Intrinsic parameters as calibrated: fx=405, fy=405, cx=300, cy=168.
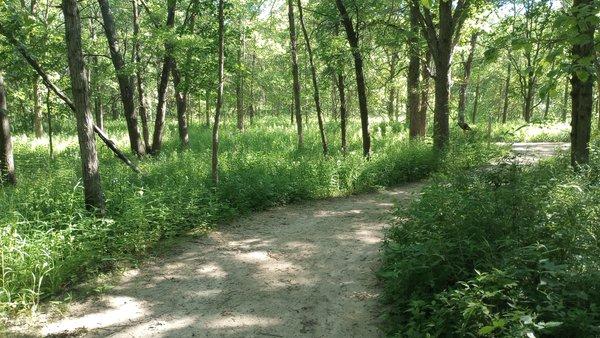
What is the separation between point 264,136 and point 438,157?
916 centimetres

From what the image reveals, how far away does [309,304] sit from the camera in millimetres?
4773

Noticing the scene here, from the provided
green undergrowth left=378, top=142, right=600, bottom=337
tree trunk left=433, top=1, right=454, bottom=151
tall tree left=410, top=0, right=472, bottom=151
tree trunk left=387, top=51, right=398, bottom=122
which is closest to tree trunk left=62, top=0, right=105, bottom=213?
green undergrowth left=378, top=142, right=600, bottom=337

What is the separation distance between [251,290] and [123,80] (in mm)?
Result: 11302

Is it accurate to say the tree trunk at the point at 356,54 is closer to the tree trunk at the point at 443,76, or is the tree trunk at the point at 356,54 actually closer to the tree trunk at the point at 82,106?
the tree trunk at the point at 443,76

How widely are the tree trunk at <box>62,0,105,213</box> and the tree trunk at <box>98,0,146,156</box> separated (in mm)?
7019

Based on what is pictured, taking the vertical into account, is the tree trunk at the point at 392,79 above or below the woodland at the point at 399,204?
above

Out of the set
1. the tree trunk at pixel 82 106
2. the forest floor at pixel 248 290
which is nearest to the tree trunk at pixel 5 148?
the tree trunk at pixel 82 106

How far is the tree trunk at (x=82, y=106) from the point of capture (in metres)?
5.52

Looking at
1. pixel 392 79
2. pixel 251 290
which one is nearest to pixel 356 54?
pixel 251 290

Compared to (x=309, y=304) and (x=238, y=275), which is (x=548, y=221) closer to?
(x=309, y=304)

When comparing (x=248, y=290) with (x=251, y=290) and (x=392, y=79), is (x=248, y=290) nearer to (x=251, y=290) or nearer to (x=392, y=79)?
(x=251, y=290)

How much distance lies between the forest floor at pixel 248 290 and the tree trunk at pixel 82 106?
134cm

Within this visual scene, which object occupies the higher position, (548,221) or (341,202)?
(548,221)

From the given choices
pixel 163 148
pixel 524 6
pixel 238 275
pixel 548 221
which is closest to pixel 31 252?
pixel 238 275
